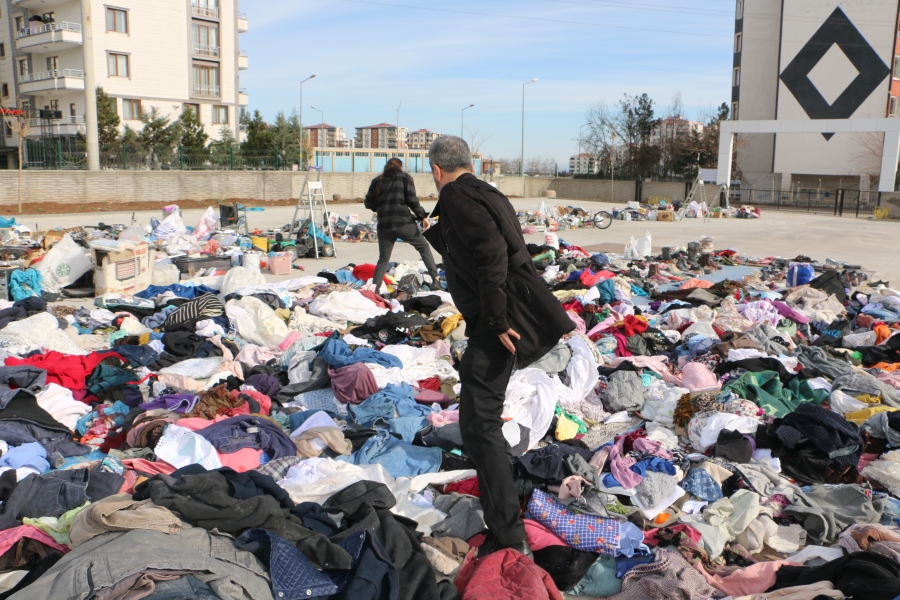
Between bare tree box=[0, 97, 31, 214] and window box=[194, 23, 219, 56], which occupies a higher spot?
window box=[194, 23, 219, 56]

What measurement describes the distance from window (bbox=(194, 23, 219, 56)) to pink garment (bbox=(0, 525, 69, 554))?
4750cm

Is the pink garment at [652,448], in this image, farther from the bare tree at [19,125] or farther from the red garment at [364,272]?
the bare tree at [19,125]

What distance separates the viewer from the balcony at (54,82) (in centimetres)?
4006

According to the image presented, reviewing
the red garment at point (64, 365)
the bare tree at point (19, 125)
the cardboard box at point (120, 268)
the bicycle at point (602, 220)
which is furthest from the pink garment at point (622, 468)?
the bare tree at point (19, 125)

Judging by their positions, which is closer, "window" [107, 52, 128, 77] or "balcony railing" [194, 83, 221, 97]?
"window" [107, 52, 128, 77]

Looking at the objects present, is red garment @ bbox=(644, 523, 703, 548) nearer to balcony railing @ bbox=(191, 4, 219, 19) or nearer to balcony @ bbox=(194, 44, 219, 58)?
balcony @ bbox=(194, 44, 219, 58)

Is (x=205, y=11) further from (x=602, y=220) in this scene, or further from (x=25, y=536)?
(x=25, y=536)

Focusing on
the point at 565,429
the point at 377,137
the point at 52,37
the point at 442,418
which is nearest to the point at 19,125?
the point at 52,37

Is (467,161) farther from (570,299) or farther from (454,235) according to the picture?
(570,299)

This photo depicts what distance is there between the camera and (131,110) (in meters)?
42.4

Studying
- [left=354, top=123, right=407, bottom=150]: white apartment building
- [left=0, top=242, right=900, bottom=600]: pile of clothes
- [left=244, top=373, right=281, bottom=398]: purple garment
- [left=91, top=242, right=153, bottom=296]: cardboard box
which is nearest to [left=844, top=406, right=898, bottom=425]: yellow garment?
[left=0, top=242, right=900, bottom=600]: pile of clothes

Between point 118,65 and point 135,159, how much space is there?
1609 cm

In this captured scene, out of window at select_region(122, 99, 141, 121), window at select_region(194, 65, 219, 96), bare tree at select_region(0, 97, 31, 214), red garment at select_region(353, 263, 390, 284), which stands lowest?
red garment at select_region(353, 263, 390, 284)

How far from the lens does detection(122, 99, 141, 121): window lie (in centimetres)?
4203
